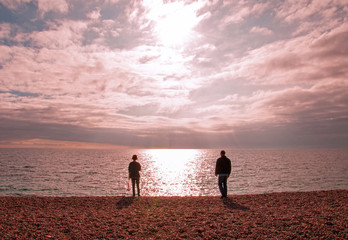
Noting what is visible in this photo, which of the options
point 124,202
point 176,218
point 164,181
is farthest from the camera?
point 164,181

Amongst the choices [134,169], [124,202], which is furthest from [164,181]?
[124,202]

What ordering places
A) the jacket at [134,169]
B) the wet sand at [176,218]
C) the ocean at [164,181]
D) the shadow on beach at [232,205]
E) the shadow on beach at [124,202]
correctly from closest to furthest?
the wet sand at [176,218], the shadow on beach at [232,205], the shadow on beach at [124,202], the jacket at [134,169], the ocean at [164,181]

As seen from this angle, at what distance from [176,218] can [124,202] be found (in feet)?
16.7

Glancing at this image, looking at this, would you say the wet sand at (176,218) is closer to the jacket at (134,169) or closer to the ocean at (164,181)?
the jacket at (134,169)

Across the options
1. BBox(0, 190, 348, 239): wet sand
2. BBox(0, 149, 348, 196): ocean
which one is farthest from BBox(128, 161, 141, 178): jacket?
BBox(0, 149, 348, 196): ocean

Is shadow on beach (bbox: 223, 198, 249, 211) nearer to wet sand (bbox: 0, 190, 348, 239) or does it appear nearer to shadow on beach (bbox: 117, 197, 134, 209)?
wet sand (bbox: 0, 190, 348, 239)

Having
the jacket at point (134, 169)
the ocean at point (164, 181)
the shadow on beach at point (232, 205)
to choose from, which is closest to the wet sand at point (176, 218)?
the shadow on beach at point (232, 205)

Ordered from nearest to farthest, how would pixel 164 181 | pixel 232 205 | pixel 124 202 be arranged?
1. pixel 232 205
2. pixel 124 202
3. pixel 164 181

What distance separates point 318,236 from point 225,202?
630cm

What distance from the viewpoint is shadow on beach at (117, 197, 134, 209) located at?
512 inches

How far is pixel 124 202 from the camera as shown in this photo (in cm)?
1403

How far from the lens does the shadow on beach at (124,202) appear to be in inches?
512

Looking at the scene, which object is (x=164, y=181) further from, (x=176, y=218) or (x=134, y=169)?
(x=176, y=218)

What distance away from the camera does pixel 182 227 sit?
897 cm
